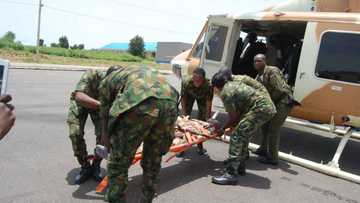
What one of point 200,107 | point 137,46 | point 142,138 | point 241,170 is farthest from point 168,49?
point 142,138

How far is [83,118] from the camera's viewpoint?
4695 millimetres

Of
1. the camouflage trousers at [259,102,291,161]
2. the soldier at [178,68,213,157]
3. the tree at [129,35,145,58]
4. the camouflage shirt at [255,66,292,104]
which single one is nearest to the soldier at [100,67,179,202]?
the soldier at [178,68,213,157]

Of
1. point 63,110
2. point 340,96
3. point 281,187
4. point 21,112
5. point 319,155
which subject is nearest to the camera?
point 281,187

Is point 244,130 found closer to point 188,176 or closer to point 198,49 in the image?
point 188,176

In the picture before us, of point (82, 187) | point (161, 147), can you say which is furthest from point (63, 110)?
point (161, 147)

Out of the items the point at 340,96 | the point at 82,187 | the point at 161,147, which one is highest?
the point at 340,96

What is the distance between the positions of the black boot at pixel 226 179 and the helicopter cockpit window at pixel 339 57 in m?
2.75

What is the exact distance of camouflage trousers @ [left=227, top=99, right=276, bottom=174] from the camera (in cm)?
511

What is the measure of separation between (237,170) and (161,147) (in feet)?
7.29

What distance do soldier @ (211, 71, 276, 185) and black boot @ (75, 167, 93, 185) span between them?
5.31ft

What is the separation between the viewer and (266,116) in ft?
17.1

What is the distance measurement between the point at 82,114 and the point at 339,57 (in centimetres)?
442

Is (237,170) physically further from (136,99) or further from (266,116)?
(136,99)

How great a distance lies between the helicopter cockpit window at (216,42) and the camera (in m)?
8.07
